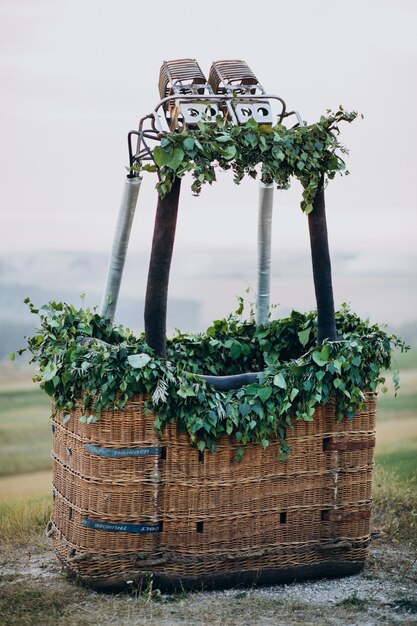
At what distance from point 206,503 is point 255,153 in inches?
70.7

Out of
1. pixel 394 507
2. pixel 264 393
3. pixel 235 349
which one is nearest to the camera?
pixel 264 393

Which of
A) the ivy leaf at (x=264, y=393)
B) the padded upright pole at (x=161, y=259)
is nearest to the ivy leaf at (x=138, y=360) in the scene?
the padded upright pole at (x=161, y=259)

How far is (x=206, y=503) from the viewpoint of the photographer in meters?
5.12

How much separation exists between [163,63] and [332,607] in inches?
119

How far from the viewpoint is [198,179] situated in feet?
16.0

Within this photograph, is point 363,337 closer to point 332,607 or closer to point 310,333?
point 310,333

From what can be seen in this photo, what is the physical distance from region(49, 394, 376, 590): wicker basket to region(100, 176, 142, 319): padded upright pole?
70 centimetres

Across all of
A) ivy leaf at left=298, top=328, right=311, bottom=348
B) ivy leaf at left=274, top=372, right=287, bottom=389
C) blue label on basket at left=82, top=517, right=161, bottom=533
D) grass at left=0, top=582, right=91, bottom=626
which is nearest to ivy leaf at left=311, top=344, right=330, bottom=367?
ivy leaf at left=274, top=372, right=287, bottom=389

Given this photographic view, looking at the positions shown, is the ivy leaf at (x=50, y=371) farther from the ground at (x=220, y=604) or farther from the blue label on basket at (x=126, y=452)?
the ground at (x=220, y=604)

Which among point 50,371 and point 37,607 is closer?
point 37,607

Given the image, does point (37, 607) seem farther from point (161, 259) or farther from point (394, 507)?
point (394, 507)

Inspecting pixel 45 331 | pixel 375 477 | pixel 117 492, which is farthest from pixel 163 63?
pixel 375 477

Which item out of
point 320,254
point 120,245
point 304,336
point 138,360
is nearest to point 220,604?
point 138,360

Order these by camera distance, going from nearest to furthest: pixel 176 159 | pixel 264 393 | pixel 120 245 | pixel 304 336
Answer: pixel 176 159
pixel 264 393
pixel 120 245
pixel 304 336
